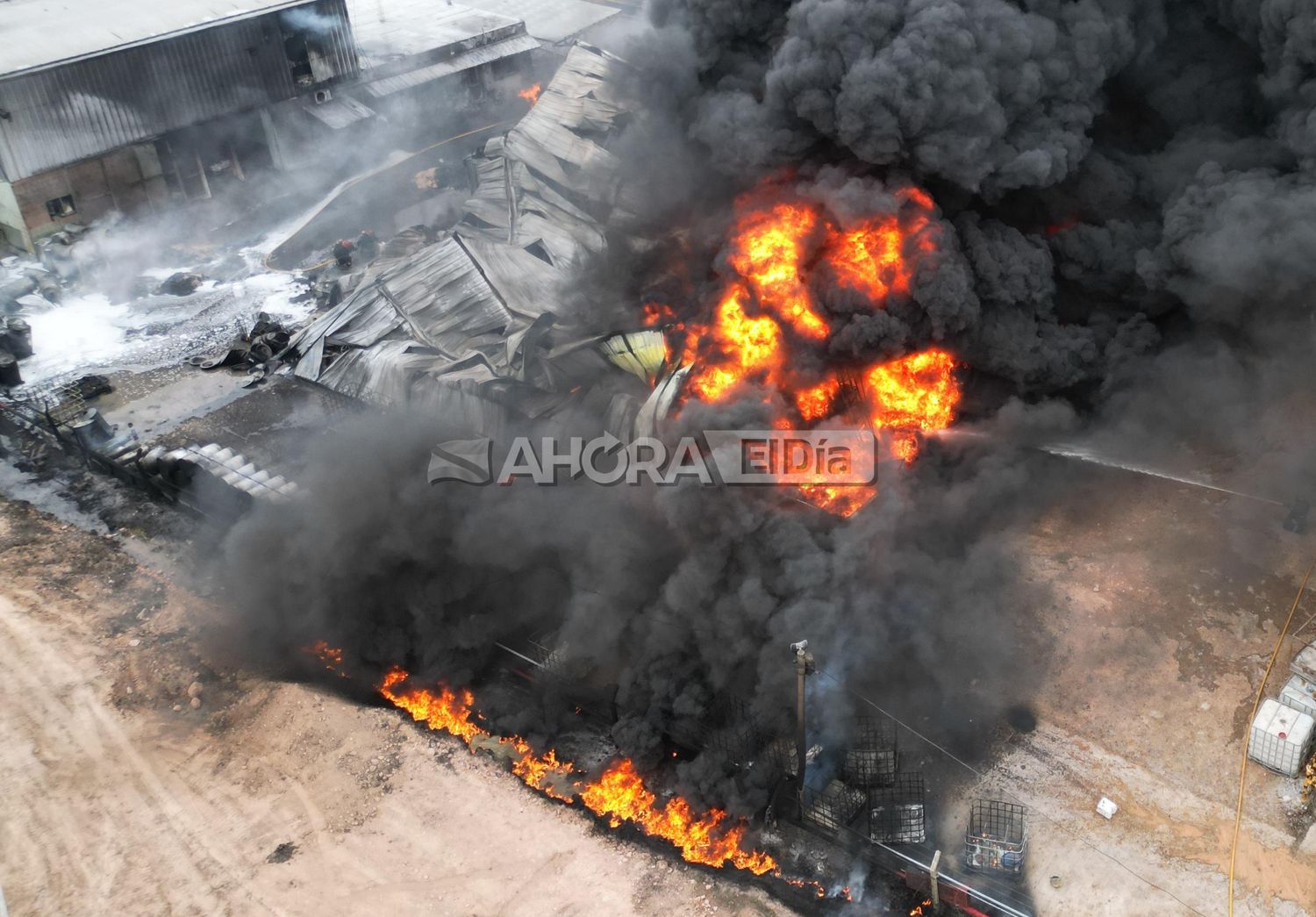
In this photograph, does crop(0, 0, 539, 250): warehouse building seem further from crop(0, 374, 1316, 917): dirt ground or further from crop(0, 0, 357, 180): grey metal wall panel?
crop(0, 374, 1316, 917): dirt ground

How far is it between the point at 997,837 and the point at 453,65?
40710 mm

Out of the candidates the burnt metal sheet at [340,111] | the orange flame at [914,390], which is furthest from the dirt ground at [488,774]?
the burnt metal sheet at [340,111]

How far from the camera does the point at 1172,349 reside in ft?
79.1

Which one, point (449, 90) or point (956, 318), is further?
point (449, 90)

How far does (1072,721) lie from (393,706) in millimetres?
12749

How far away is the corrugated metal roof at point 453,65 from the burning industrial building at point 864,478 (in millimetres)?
19093

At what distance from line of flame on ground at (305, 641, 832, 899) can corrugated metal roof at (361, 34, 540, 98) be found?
31565 millimetres

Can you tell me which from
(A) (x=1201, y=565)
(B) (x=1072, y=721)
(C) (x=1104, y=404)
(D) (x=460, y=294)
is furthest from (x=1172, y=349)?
(D) (x=460, y=294)

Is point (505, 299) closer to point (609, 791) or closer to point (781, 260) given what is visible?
point (781, 260)

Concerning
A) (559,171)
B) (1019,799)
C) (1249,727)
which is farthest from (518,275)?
(1249,727)

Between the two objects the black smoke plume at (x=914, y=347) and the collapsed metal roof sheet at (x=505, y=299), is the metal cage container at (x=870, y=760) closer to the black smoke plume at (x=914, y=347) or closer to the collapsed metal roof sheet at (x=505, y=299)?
the black smoke plume at (x=914, y=347)

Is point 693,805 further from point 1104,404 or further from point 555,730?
point 1104,404

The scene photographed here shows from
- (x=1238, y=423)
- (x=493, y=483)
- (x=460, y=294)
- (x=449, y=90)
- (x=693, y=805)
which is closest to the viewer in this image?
(x=693, y=805)

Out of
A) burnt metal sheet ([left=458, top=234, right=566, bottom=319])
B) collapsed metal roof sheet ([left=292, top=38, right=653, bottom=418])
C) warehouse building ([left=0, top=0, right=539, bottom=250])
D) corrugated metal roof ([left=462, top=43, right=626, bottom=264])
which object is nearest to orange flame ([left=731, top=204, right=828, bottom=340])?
collapsed metal roof sheet ([left=292, top=38, right=653, bottom=418])
